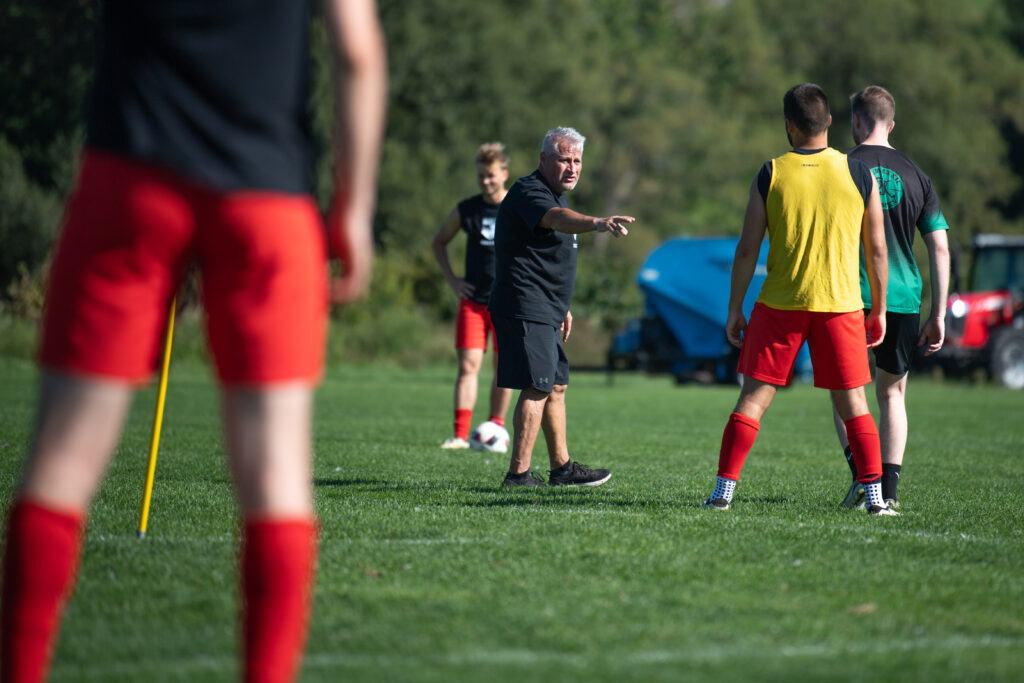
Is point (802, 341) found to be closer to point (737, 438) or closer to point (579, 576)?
point (737, 438)

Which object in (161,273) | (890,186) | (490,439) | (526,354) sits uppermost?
(890,186)

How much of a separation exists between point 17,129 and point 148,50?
33454 mm

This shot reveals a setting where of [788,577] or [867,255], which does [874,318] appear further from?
[788,577]

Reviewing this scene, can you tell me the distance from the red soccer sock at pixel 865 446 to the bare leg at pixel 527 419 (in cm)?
177

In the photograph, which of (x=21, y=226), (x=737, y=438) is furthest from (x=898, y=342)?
(x=21, y=226)

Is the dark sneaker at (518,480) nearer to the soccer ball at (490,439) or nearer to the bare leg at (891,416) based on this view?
the bare leg at (891,416)

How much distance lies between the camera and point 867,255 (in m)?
6.26

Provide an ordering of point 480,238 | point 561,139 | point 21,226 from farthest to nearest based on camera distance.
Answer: point 21,226 → point 480,238 → point 561,139

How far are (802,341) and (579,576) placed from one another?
2.06 metres

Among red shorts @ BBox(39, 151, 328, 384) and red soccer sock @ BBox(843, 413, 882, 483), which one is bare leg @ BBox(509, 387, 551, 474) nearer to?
red soccer sock @ BBox(843, 413, 882, 483)

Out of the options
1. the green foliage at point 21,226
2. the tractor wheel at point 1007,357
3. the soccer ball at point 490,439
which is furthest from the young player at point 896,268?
the green foliage at point 21,226

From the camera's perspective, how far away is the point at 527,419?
7281 mm

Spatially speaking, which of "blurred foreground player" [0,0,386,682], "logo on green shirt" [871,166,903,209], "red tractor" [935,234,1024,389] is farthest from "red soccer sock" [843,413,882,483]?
"red tractor" [935,234,1024,389]

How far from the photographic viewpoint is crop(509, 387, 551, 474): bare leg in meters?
7.25
